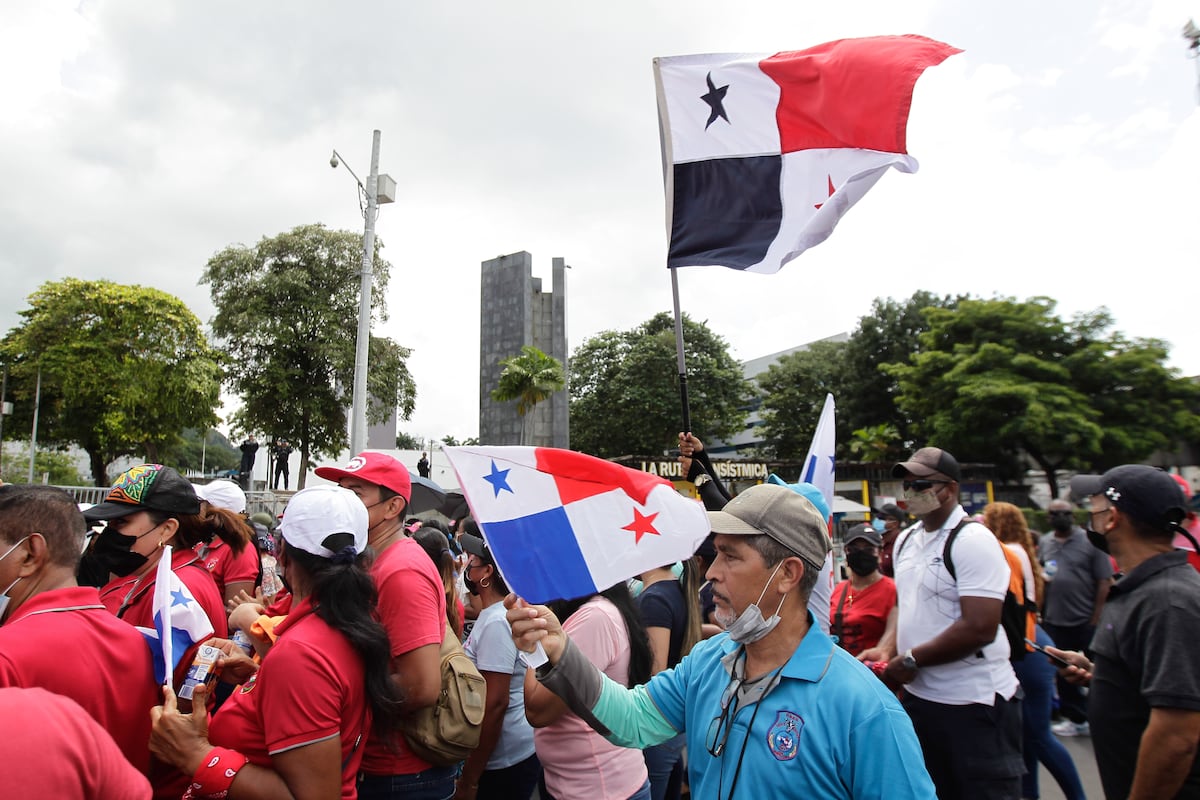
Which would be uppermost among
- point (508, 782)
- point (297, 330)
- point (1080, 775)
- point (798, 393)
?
point (297, 330)

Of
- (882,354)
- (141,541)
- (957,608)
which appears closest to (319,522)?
(141,541)

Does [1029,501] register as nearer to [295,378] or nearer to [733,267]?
[295,378]

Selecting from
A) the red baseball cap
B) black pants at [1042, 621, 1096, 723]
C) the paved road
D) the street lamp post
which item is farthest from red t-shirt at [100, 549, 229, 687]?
the street lamp post

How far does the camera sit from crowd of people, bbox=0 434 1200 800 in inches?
68.1

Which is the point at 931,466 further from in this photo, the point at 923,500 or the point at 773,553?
the point at 773,553

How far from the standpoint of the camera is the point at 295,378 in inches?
1187

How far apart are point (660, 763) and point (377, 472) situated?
1.91 m

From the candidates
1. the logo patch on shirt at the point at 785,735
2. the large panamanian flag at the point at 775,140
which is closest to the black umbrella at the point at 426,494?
the large panamanian flag at the point at 775,140

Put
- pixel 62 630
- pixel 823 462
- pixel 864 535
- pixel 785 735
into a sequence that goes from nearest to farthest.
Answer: pixel 785 735 → pixel 62 630 → pixel 823 462 → pixel 864 535

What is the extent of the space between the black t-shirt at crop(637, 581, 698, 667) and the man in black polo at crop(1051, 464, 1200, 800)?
1.58 metres

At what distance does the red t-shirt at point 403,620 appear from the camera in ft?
8.43

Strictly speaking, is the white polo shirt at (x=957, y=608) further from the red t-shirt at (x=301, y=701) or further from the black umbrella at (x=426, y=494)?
the black umbrella at (x=426, y=494)

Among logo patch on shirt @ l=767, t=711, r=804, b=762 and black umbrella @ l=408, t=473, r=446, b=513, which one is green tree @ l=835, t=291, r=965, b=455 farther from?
logo patch on shirt @ l=767, t=711, r=804, b=762

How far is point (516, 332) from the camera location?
34781 millimetres
